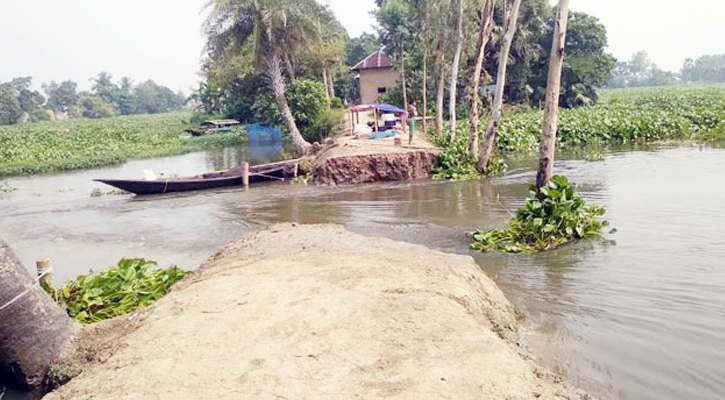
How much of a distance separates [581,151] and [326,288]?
68.0ft

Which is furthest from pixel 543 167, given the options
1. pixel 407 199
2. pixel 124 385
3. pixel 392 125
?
pixel 392 125

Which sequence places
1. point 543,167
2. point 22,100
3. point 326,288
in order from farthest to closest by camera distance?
1. point 22,100
2. point 543,167
3. point 326,288

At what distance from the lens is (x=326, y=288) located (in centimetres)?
561

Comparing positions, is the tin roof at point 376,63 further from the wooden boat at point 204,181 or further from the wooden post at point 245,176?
the wooden post at point 245,176

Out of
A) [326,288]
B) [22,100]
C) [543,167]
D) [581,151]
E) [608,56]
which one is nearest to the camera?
[326,288]

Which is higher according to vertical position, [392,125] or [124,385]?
[392,125]

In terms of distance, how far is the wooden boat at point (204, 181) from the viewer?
1865 centimetres

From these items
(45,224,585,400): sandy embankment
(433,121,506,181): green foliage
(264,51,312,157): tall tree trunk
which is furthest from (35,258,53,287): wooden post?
(264,51,312,157): tall tree trunk

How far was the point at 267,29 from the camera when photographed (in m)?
23.4

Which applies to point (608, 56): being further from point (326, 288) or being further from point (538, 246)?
point (326, 288)

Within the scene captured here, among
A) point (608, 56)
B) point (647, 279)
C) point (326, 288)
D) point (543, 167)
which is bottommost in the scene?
point (647, 279)

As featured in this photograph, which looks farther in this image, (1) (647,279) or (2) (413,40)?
(2) (413,40)

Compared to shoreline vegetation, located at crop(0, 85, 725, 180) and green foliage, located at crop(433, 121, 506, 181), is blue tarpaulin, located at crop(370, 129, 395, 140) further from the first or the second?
green foliage, located at crop(433, 121, 506, 181)

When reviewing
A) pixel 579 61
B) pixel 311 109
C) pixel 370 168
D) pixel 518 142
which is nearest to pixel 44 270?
pixel 370 168
